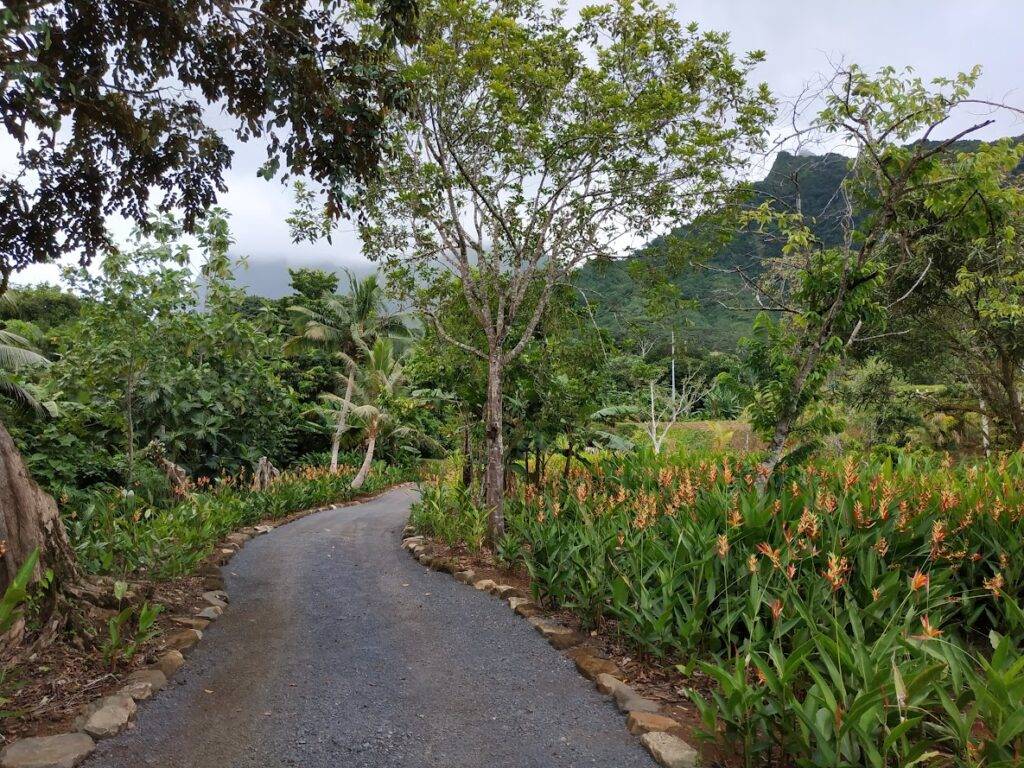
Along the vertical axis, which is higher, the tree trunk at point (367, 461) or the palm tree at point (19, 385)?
the palm tree at point (19, 385)

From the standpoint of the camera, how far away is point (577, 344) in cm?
930

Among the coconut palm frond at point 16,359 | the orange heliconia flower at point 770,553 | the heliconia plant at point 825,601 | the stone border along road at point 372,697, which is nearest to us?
the heliconia plant at point 825,601

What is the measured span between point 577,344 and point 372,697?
629 centimetres

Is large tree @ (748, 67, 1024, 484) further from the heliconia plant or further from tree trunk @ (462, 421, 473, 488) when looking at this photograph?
tree trunk @ (462, 421, 473, 488)

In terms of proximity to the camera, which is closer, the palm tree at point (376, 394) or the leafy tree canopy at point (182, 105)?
the leafy tree canopy at point (182, 105)

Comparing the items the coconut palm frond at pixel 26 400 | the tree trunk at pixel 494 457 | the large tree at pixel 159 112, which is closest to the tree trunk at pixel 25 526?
the large tree at pixel 159 112

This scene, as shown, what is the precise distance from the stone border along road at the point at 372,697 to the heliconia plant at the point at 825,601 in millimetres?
519

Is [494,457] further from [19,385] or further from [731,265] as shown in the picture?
[19,385]

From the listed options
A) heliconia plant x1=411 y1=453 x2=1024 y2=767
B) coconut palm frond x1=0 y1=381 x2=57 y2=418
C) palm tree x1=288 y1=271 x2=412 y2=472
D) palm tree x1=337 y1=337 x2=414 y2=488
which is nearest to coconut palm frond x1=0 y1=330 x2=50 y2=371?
coconut palm frond x1=0 y1=381 x2=57 y2=418

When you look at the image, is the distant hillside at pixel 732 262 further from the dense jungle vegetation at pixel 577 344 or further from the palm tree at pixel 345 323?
the palm tree at pixel 345 323

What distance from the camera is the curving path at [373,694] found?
3.10 meters

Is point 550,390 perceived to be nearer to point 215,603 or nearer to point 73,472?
point 215,603

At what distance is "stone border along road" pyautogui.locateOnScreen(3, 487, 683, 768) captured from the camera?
308 cm

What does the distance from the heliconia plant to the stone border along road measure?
52 cm
